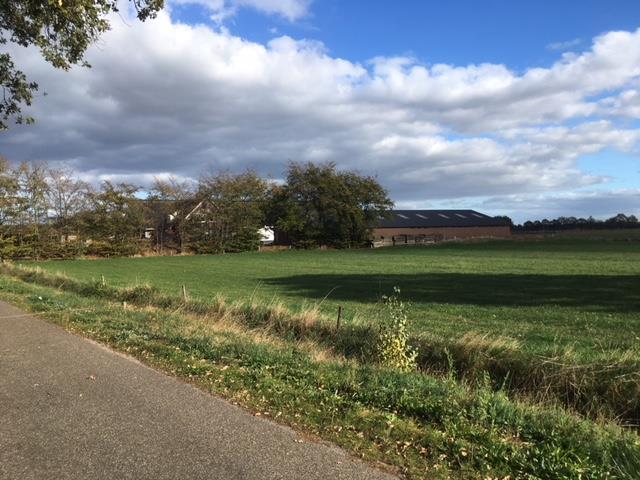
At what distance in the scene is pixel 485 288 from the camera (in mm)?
23344

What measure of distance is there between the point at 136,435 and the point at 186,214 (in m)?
68.8

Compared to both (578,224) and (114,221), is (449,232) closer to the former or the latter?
(578,224)

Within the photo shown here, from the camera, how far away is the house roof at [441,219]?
109 meters

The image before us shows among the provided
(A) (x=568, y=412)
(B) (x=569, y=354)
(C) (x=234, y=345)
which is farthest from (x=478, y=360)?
(C) (x=234, y=345)

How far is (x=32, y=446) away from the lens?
16.5ft

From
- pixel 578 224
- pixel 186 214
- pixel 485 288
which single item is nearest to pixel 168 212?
pixel 186 214

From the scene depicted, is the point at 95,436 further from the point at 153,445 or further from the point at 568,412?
the point at 568,412

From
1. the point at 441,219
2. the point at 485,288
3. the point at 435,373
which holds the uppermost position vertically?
the point at 441,219

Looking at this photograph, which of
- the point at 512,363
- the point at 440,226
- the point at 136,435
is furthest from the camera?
the point at 440,226

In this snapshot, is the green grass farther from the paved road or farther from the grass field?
the paved road

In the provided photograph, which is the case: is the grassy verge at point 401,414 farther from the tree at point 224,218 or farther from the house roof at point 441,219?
Result: the house roof at point 441,219

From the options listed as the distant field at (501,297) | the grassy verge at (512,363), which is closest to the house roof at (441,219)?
the distant field at (501,297)

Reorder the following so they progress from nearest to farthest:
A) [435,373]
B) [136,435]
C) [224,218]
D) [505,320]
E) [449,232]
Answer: [136,435], [435,373], [505,320], [224,218], [449,232]

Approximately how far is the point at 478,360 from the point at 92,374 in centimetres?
574
